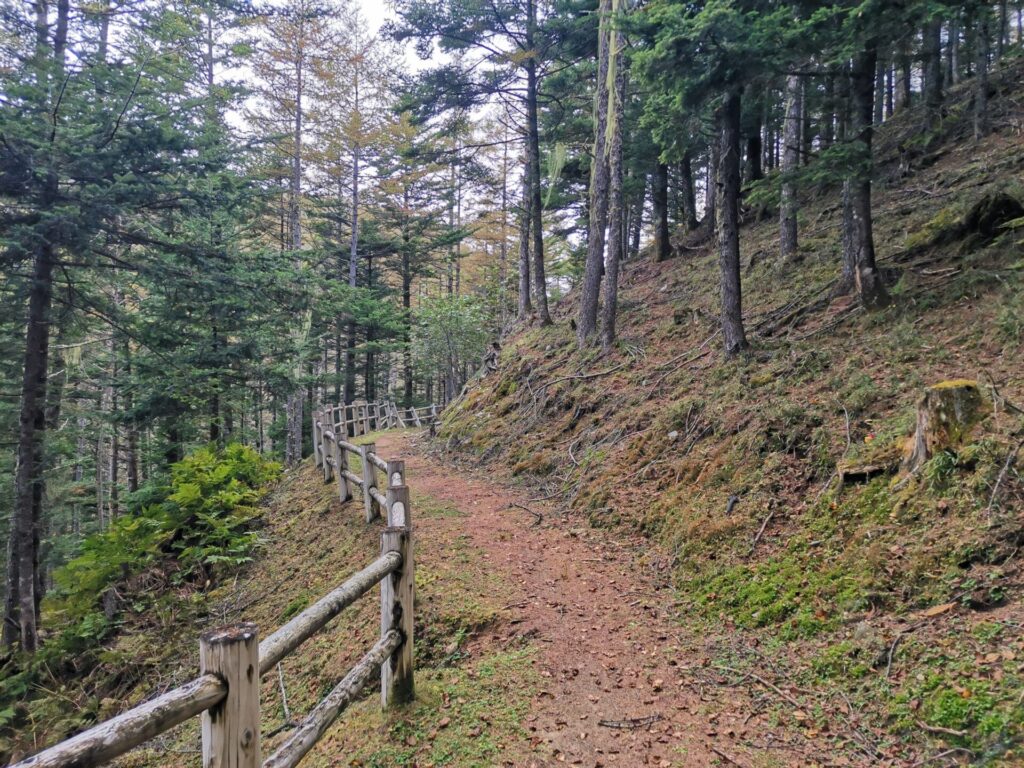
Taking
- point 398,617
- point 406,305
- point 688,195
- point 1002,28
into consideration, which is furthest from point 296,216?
point 1002,28

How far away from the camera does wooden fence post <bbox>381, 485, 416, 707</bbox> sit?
3.52 m

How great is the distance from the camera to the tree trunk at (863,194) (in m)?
6.70

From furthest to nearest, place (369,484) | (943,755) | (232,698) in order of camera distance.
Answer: (369,484) < (943,755) < (232,698)

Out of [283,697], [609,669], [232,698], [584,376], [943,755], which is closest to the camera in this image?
[232,698]

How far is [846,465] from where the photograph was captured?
16.3 ft

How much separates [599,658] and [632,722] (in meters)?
0.73

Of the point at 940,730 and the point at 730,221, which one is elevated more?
the point at 730,221

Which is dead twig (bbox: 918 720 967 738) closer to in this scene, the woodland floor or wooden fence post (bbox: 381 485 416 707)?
the woodland floor

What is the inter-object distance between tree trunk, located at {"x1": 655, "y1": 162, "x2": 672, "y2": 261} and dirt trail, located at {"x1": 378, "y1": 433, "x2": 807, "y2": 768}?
1320cm

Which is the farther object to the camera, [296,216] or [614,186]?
[296,216]

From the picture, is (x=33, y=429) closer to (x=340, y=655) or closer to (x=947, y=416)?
(x=340, y=655)

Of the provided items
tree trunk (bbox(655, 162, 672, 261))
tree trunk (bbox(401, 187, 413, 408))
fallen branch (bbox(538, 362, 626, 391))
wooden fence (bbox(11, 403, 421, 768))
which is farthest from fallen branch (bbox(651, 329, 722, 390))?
tree trunk (bbox(401, 187, 413, 408))

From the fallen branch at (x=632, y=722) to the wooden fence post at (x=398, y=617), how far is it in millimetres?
1336

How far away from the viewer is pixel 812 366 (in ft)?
22.4
